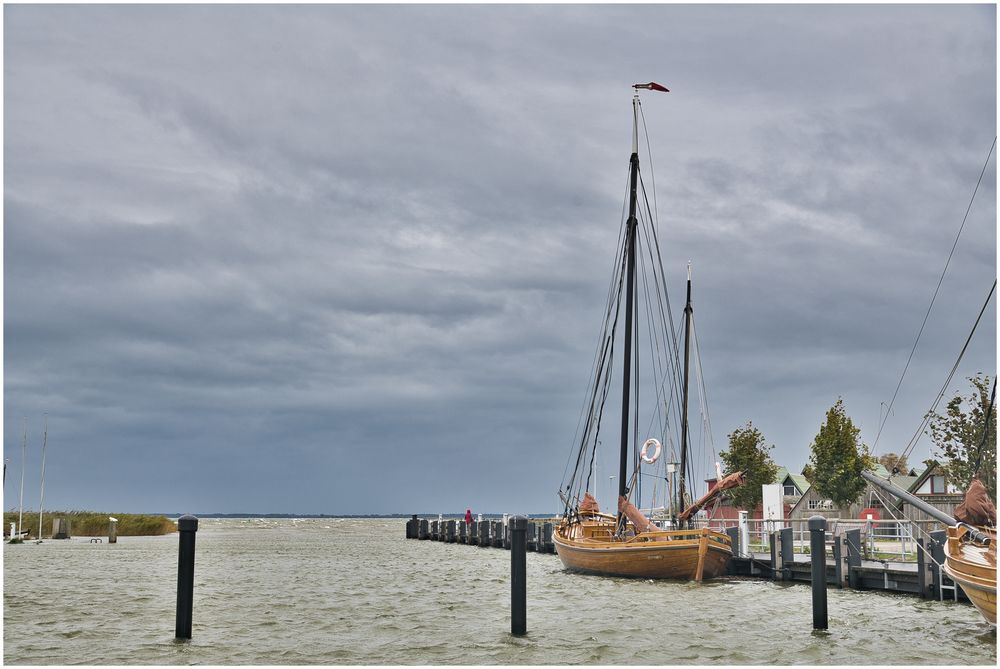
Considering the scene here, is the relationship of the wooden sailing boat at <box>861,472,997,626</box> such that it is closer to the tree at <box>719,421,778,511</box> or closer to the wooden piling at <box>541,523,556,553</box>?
the wooden piling at <box>541,523,556,553</box>

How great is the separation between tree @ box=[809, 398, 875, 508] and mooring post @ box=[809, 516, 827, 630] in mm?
53543

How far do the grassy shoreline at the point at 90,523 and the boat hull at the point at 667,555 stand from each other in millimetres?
56617

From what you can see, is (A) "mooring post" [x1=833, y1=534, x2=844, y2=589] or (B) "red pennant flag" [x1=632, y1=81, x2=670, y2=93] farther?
(B) "red pennant flag" [x1=632, y1=81, x2=670, y2=93]

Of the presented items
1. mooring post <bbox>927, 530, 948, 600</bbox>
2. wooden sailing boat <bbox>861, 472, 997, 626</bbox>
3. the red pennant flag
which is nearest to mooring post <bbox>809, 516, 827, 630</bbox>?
wooden sailing boat <bbox>861, 472, 997, 626</bbox>

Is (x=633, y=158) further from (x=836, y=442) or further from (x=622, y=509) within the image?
(x=836, y=442)

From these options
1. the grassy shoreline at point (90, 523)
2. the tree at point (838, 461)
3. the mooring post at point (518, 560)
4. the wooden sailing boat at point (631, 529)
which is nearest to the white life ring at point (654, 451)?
the wooden sailing boat at point (631, 529)

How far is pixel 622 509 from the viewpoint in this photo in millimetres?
38156

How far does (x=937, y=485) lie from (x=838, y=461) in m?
11.3

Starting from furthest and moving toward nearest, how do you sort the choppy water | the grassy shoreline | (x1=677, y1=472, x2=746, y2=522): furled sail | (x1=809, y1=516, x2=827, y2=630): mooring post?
the grassy shoreline → (x1=677, y1=472, x2=746, y2=522): furled sail → (x1=809, y1=516, x2=827, y2=630): mooring post → the choppy water

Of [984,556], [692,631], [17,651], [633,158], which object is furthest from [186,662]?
[633,158]

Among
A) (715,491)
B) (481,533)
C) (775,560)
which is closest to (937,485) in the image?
(481,533)

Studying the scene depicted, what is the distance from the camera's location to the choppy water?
18344 mm

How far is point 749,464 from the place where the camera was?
8562 centimetres

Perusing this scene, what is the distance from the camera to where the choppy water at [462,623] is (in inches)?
722
